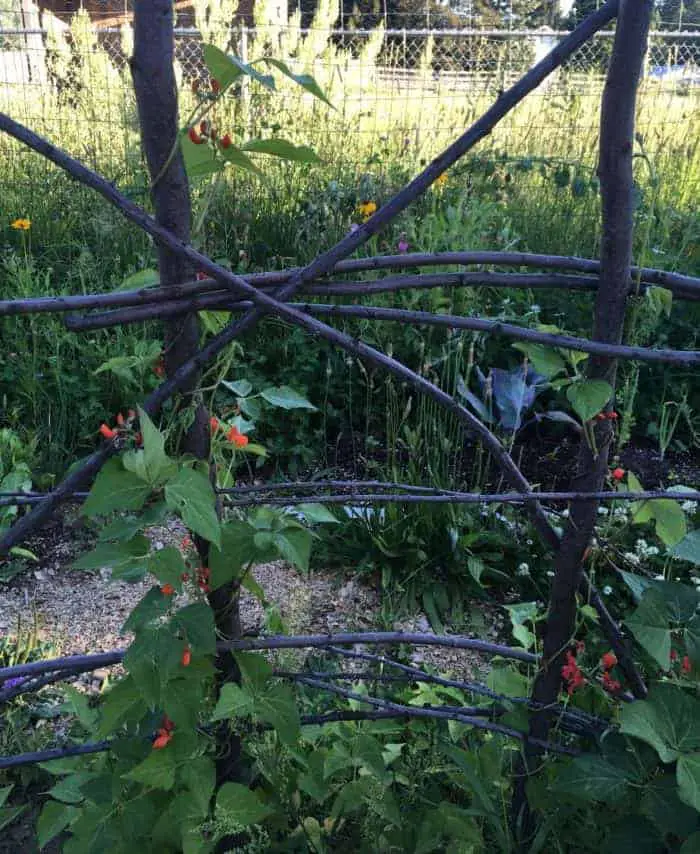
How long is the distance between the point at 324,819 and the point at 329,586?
97cm

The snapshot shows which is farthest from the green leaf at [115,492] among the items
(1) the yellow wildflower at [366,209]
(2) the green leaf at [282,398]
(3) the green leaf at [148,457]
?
(1) the yellow wildflower at [366,209]

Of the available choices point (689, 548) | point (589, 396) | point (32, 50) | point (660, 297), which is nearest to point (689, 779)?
point (689, 548)

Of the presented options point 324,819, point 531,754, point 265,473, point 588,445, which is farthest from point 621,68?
point 265,473

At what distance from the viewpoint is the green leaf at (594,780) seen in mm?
1046

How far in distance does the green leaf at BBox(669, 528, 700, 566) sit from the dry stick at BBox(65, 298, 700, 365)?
0.24m

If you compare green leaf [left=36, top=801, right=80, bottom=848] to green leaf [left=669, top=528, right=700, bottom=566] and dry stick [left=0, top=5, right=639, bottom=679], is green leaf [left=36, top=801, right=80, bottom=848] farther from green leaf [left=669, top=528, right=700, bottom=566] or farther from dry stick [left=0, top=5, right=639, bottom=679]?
green leaf [left=669, top=528, right=700, bottom=566]

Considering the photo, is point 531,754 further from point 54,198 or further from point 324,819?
point 54,198

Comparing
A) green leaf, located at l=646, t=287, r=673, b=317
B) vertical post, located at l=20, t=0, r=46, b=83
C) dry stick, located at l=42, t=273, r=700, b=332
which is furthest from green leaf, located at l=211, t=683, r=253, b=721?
vertical post, located at l=20, t=0, r=46, b=83

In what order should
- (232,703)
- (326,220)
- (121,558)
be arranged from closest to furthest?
(121,558) < (232,703) < (326,220)

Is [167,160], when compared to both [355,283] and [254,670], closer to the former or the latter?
[355,283]

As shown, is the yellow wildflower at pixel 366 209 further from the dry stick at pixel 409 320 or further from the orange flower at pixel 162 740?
the orange flower at pixel 162 740

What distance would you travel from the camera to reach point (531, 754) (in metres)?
1.28

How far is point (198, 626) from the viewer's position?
979 mm

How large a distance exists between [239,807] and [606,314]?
2.75ft
